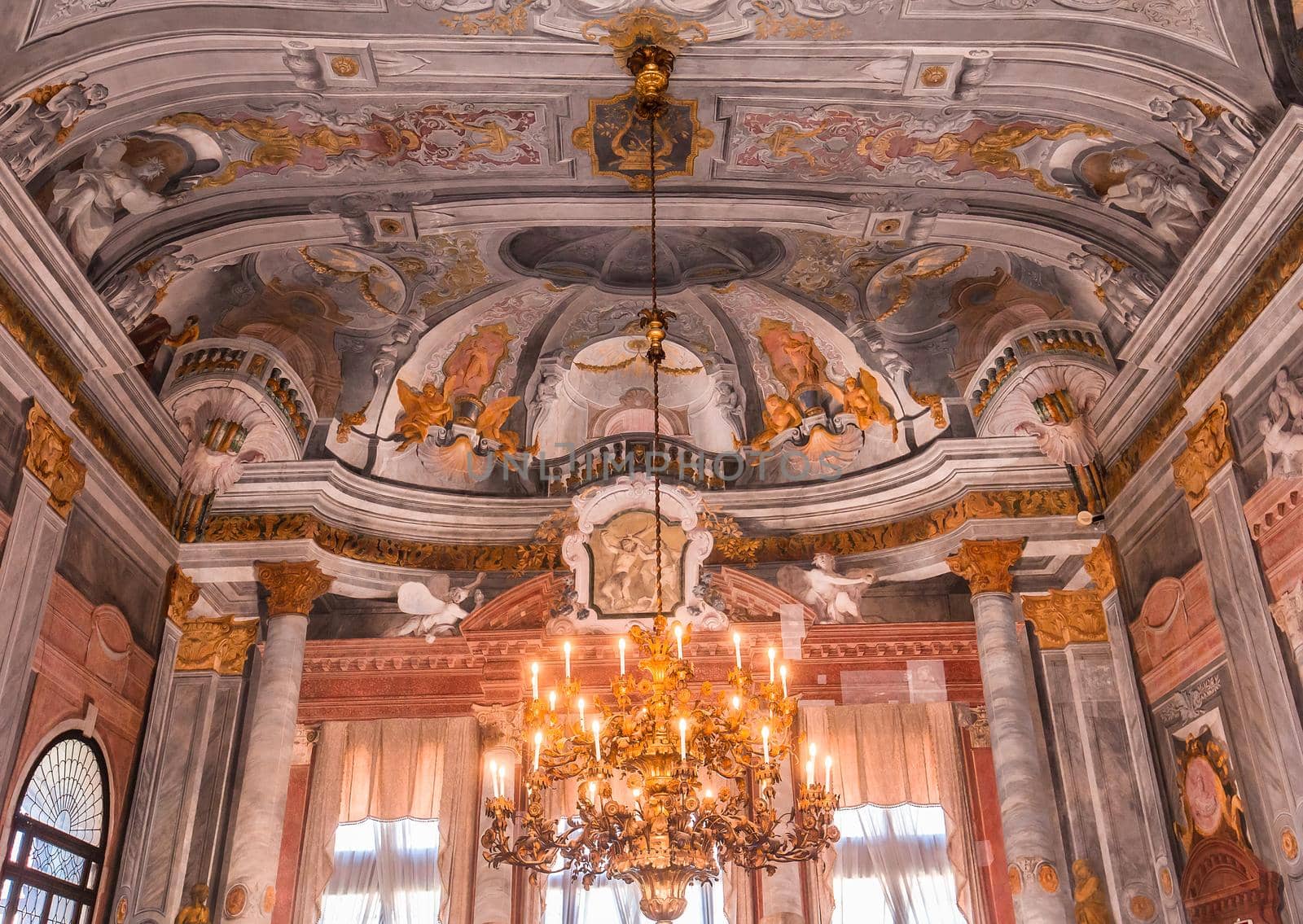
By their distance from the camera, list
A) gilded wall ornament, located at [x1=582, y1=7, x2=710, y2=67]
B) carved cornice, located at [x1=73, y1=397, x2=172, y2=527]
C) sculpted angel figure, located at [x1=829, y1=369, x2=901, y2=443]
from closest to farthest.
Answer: gilded wall ornament, located at [x1=582, y1=7, x2=710, y2=67], carved cornice, located at [x1=73, y1=397, x2=172, y2=527], sculpted angel figure, located at [x1=829, y1=369, x2=901, y2=443]

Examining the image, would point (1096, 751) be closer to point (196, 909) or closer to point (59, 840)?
point (196, 909)

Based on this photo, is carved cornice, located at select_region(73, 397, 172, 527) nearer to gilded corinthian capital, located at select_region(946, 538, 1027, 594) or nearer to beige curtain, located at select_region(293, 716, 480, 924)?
beige curtain, located at select_region(293, 716, 480, 924)

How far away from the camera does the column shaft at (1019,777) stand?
1134 cm

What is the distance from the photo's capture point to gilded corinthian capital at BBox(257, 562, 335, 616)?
12734mm

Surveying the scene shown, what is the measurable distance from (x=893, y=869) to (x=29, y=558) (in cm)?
938

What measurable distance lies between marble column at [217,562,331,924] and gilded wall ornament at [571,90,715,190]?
5.75m

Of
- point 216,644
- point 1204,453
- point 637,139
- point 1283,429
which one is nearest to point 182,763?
point 216,644

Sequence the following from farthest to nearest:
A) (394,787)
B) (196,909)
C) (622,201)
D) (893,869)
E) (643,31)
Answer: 1. (394,787)
2. (893,869)
3. (196,909)
4. (622,201)
5. (643,31)

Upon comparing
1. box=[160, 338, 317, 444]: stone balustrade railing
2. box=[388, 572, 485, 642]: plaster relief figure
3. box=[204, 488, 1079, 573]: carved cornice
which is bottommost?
box=[388, 572, 485, 642]: plaster relief figure

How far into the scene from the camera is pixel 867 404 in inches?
537

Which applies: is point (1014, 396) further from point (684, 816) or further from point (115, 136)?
point (115, 136)

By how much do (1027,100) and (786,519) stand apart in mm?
6344

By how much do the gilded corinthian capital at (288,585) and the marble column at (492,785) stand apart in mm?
2485

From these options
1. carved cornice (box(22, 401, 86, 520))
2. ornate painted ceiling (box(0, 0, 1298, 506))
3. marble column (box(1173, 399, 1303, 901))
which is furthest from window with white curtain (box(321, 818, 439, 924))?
marble column (box(1173, 399, 1303, 901))
